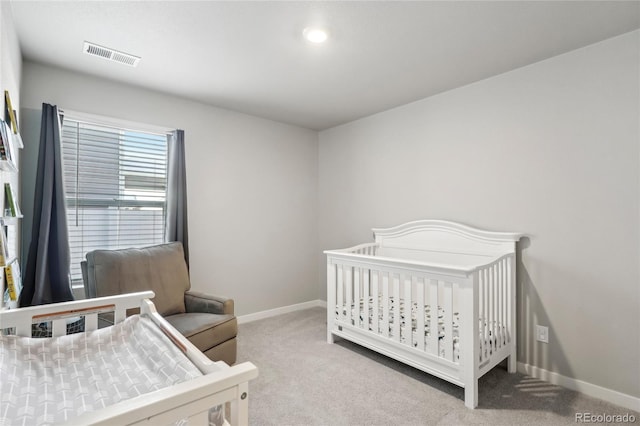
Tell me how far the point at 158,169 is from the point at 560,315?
352 centimetres

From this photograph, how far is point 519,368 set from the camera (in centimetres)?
246

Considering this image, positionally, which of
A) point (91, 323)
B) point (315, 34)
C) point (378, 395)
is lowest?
point (378, 395)

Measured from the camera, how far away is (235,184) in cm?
353

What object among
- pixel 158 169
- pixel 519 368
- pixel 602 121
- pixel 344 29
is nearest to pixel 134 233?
pixel 158 169

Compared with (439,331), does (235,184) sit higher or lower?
higher

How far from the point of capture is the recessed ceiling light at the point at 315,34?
1968mm

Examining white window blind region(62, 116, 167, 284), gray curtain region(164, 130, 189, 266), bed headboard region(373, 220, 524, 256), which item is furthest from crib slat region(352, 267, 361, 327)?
white window blind region(62, 116, 167, 284)

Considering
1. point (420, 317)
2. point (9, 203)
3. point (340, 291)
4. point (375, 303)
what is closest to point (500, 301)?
point (420, 317)

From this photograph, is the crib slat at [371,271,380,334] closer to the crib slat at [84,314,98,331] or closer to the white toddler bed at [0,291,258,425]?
the white toddler bed at [0,291,258,425]

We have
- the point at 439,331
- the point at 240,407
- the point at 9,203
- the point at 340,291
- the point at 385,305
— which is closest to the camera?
the point at 240,407

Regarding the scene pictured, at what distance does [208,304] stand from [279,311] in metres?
1.43

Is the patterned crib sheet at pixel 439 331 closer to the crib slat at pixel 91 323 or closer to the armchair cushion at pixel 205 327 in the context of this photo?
the armchair cushion at pixel 205 327

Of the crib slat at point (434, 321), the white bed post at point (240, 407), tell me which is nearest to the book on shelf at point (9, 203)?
the white bed post at point (240, 407)

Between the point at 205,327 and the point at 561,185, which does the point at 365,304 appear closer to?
the point at 205,327
